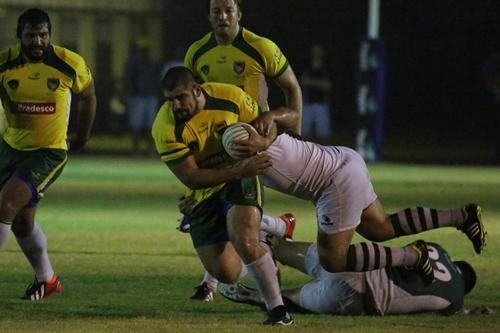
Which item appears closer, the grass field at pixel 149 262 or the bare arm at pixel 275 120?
the bare arm at pixel 275 120

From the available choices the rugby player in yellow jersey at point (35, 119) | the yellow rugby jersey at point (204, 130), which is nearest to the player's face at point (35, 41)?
the rugby player in yellow jersey at point (35, 119)

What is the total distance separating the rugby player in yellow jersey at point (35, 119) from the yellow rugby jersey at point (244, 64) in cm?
87

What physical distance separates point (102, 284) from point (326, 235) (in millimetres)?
2370

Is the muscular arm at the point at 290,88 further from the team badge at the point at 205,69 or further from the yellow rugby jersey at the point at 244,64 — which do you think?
the team badge at the point at 205,69

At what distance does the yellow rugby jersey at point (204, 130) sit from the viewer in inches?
349

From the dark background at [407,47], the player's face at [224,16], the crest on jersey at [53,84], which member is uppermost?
the player's face at [224,16]

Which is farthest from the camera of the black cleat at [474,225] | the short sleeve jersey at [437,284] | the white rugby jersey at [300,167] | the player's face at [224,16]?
the player's face at [224,16]

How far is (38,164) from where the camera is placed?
34.2ft

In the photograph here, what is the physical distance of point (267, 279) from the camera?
8844 mm

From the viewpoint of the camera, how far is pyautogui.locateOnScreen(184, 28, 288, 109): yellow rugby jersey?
10.8 m

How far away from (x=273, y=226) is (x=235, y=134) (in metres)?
2.02

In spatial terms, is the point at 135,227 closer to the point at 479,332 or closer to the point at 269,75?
the point at 269,75

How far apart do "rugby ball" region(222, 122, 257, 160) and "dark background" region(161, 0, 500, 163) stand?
90.3 ft

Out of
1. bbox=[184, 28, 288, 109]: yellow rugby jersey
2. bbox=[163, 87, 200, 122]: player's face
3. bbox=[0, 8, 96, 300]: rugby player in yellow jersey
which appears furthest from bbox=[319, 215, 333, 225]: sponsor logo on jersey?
bbox=[0, 8, 96, 300]: rugby player in yellow jersey
